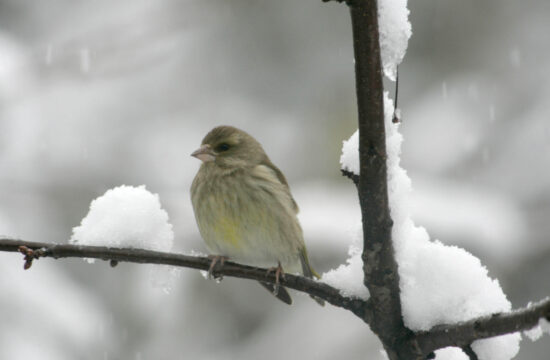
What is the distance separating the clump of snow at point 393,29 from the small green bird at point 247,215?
103 inches

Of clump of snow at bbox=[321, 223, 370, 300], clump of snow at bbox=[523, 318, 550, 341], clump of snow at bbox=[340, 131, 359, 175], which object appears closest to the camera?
clump of snow at bbox=[523, 318, 550, 341]

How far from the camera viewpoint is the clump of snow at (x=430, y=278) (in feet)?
8.21

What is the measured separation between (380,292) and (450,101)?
780 cm

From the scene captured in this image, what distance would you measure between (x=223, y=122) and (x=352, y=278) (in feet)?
24.3

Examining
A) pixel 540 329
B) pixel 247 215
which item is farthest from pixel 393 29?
pixel 247 215

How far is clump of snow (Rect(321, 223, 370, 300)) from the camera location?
9.13 ft

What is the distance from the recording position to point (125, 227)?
10.0 ft

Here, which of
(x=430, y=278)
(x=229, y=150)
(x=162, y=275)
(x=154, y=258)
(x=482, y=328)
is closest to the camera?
(x=482, y=328)

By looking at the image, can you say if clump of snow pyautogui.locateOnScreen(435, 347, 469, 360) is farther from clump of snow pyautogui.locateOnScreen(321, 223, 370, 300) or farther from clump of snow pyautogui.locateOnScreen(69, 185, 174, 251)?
clump of snow pyautogui.locateOnScreen(69, 185, 174, 251)

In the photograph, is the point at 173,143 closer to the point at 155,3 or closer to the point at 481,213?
the point at 155,3

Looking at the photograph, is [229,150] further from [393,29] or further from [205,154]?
[393,29]

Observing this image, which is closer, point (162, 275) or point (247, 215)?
point (162, 275)

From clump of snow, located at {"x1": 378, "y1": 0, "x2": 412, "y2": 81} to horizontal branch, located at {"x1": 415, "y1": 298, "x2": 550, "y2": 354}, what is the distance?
35.0 inches

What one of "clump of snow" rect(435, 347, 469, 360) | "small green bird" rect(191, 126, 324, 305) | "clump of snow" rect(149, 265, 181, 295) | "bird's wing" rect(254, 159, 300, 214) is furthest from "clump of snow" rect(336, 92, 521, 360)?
"bird's wing" rect(254, 159, 300, 214)
